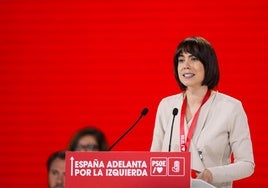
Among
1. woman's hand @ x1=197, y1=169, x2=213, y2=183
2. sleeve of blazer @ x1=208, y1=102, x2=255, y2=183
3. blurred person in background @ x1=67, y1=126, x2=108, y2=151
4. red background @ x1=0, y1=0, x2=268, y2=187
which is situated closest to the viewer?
woman's hand @ x1=197, y1=169, x2=213, y2=183

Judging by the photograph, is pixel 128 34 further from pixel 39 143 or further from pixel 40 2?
pixel 39 143

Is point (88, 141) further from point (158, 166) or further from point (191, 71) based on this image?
point (158, 166)

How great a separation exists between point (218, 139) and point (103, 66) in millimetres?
1682

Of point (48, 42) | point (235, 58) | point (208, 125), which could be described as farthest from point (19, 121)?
point (208, 125)

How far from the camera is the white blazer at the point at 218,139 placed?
7.88 feet

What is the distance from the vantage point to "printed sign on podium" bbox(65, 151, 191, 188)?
5.41 ft

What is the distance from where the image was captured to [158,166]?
166 centimetres

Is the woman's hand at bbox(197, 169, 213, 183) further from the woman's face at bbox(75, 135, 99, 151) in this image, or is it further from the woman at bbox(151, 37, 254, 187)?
the woman's face at bbox(75, 135, 99, 151)

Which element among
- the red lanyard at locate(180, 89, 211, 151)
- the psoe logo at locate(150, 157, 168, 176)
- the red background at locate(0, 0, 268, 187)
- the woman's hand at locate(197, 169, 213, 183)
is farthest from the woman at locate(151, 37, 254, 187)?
the red background at locate(0, 0, 268, 187)

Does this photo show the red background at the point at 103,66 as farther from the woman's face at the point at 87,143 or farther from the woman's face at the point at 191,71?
the woman's face at the point at 191,71

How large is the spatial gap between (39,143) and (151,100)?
0.78m

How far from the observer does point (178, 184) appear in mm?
1638

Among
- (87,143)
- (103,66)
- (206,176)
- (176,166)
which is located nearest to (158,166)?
(176,166)

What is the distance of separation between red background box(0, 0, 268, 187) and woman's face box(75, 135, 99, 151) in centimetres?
78
